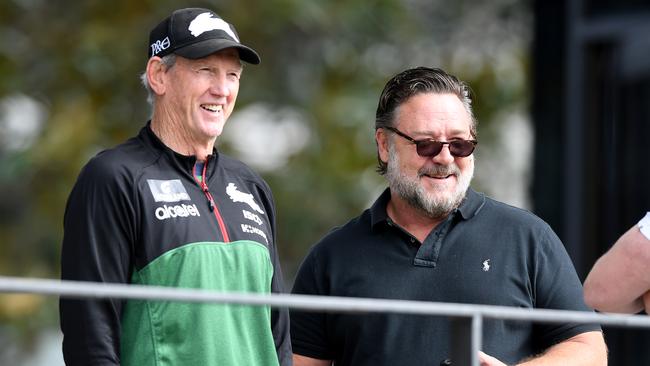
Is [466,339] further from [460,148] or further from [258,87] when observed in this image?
[258,87]

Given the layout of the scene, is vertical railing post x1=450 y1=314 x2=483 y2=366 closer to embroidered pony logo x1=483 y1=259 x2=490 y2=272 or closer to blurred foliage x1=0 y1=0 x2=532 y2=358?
embroidered pony logo x1=483 y1=259 x2=490 y2=272

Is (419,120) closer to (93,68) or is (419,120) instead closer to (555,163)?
(555,163)

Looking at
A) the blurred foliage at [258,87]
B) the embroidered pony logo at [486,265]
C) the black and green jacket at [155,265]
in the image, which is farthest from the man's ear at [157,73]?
the blurred foliage at [258,87]

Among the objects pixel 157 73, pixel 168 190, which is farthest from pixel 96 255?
pixel 157 73

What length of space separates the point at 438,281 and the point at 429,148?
0.36 metres

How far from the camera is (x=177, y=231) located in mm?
Result: 3123

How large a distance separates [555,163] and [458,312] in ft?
14.5

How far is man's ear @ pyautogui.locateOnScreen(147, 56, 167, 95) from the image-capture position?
3354mm

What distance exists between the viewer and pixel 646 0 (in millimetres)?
6781

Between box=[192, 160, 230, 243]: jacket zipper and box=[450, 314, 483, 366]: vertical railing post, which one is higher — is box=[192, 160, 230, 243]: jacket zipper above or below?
above

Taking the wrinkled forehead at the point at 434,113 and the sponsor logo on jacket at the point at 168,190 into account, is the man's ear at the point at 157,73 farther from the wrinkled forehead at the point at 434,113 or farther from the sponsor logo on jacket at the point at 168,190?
the wrinkled forehead at the point at 434,113

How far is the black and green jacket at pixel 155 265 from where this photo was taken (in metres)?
3.04

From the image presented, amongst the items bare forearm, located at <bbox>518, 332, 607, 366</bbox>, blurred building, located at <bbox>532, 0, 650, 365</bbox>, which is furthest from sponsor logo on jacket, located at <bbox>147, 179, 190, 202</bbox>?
blurred building, located at <bbox>532, 0, 650, 365</bbox>

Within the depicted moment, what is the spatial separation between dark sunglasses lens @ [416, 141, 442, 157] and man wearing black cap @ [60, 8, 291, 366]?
476 millimetres
